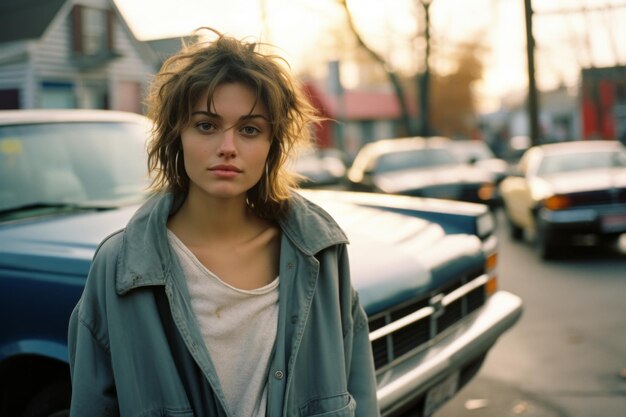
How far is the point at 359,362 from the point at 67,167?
2.17m

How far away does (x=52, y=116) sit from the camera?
379 cm

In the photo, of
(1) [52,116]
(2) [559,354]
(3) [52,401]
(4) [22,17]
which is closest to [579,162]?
(2) [559,354]

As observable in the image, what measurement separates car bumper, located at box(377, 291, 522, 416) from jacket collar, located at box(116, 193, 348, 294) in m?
1.09

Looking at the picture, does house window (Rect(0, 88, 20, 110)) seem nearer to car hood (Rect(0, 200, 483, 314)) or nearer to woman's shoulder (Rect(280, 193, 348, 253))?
car hood (Rect(0, 200, 483, 314))

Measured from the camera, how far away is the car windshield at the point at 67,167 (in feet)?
11.3

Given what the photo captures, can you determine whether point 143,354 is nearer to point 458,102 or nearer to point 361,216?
point 361,216

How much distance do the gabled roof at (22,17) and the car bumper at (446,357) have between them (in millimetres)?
4037

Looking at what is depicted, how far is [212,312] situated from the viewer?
1.78 meters

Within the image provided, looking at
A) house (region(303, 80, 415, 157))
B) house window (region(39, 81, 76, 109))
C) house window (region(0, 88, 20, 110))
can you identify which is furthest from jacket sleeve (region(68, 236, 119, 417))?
house (region(303, 80, 415, 157))

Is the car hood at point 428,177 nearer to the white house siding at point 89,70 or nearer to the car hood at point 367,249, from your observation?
the white house siding at point 89,70

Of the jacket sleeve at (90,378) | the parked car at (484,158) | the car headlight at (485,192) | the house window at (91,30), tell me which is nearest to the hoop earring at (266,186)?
the jacket sleeve at (90,378)

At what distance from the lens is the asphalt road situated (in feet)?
13.6

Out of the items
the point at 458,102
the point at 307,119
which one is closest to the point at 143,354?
the point at 307,119

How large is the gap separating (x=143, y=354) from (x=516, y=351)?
13.4 feet
